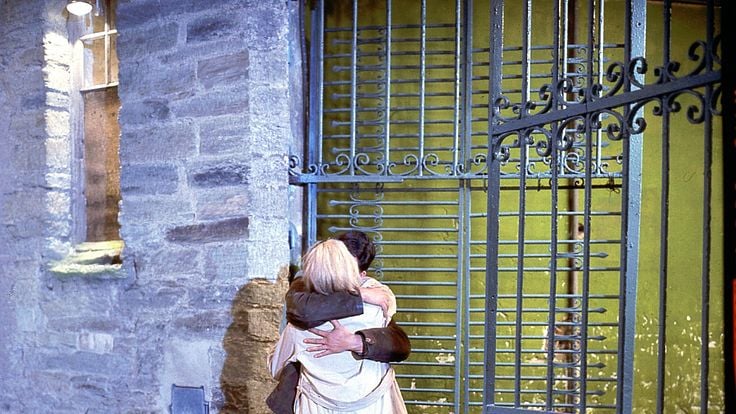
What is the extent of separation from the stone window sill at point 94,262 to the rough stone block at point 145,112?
0.75 metres

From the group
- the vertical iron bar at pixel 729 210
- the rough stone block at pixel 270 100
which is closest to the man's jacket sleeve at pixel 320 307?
the rough stone block at pixel 270 100

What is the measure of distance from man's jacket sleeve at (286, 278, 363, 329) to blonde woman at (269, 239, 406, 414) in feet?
0.10

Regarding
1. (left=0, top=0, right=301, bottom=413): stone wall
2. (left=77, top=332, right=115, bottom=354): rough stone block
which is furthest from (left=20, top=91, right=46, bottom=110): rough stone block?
(left=77, top=332, right=115, bottom=354): rough stone block

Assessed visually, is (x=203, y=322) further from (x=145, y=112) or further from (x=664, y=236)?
(x=664, y=236)

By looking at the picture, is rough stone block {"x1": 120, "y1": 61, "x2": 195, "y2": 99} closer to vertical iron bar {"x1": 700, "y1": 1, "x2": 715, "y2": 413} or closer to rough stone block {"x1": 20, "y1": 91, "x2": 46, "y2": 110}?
rough stone block {"x1": 20, "y1": 91, "x2": 46, "y2": 110}

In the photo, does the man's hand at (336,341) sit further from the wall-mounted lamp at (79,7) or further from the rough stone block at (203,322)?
the wall-mounted lamp at (79,7)

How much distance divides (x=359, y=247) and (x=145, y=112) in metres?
1.67

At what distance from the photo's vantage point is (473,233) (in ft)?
14.5

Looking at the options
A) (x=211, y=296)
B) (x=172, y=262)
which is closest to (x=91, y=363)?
(x=172, y=262)

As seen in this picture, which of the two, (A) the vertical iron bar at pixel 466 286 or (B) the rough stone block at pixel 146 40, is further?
(A) the vertical iron bar at pixel 466 286

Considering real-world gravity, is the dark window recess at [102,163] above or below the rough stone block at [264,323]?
above

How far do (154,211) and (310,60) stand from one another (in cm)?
130

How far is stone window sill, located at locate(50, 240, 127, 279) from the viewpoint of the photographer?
3.89 m

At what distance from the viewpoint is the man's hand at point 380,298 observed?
2.78 meters
